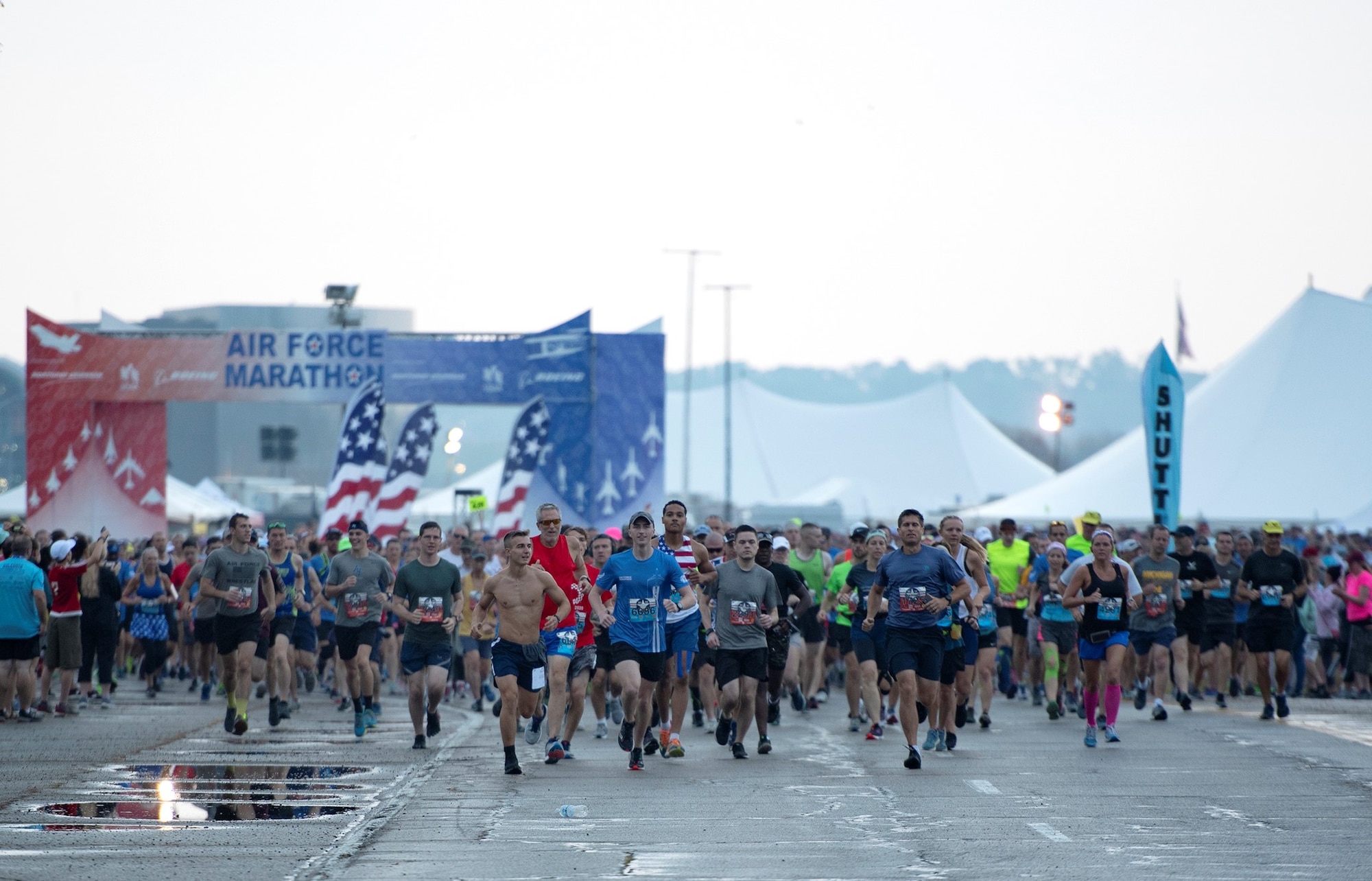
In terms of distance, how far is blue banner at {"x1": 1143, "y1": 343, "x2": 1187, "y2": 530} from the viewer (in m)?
23.0

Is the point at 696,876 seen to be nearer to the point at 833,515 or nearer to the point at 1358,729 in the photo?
the point at 1358,729

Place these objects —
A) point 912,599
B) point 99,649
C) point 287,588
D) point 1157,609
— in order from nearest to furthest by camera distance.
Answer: point 912,599 → point 287,588 → point 1157,609 → point 99,649

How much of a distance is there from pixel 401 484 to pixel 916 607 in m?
17.4

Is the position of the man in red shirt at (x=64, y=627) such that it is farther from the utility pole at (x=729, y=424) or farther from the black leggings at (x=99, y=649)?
the utility pole at (x=729, y=424)

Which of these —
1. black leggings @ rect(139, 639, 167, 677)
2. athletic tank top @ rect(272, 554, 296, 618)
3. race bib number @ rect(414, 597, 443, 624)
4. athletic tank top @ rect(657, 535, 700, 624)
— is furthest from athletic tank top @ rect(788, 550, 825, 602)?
black leggings @ rect(139, 639, 167, 677)

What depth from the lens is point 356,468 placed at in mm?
28234

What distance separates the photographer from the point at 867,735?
14.8m

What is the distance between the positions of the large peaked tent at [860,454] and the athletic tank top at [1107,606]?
117 ft

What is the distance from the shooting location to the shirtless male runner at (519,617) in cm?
1203

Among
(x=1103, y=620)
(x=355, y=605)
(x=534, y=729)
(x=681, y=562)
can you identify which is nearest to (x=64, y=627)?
(x=355, y=605)

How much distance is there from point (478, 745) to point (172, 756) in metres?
2.60

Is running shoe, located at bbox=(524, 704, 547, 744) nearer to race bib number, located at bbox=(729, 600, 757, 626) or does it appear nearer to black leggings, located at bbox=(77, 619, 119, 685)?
race bib number, located at bbox=(729, 600, 757, 626)

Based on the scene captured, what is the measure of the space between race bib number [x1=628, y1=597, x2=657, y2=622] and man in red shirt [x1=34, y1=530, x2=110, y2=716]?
7.63 metres

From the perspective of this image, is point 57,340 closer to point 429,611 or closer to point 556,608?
point 429,611
